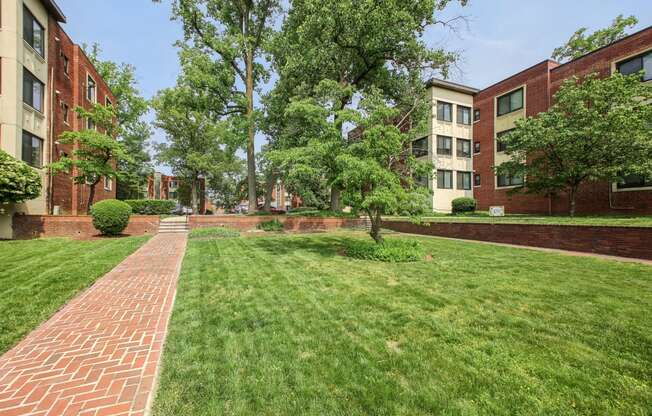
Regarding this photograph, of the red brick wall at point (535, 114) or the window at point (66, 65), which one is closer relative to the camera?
the red brick wall at point (535, 114)

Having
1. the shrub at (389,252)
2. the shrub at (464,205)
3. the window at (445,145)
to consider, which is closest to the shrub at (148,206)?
the shrub at (389,252)

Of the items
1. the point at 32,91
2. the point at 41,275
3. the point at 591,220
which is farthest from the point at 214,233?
the point at 591,220

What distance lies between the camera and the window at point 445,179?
26609 millimetres

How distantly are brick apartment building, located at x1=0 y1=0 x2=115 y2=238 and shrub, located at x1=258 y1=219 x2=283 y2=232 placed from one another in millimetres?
11455

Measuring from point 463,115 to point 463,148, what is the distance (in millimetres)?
3220

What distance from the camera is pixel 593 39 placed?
89.5ft

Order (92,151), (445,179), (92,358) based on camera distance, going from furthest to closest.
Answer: (445,179), (92,151), (92,358)

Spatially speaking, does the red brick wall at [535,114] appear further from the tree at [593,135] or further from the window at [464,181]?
the tree at [593,135]

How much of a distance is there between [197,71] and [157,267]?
16.2 metres

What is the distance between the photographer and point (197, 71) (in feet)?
62.5

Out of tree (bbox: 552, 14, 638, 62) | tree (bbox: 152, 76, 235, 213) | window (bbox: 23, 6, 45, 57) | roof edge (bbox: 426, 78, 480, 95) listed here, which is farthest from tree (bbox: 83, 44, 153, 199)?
tree (bbox: 552, 14, 638, 62)

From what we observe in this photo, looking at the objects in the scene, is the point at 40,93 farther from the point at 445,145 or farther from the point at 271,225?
the point at 445,145

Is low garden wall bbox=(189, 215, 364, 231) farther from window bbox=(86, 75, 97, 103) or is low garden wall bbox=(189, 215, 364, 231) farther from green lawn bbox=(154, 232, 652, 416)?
window bbox=(86, 75, 97, 103)

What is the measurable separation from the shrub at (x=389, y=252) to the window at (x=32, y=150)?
16590 millimetres
